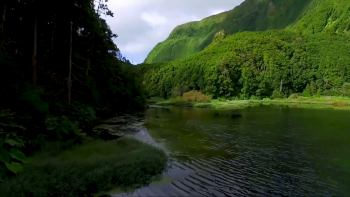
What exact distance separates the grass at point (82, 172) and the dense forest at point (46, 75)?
91cm

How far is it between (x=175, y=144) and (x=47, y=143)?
9754 mm

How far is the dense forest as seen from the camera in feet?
47.1

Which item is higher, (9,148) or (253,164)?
(9,148)

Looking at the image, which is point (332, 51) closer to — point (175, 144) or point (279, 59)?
point (279, 59)

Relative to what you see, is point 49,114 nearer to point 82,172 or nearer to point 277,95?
point 82,172

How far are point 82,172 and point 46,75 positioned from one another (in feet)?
47.1

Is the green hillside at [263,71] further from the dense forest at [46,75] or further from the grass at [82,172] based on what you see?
the grass at [82,172]

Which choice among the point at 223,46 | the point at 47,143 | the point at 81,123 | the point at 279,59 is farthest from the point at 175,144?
the point at 223,46

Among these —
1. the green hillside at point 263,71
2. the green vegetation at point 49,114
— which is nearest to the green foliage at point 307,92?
the green hillside at point 263,71

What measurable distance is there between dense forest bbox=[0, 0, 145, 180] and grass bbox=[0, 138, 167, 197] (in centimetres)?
91

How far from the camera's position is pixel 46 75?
23.2 meters

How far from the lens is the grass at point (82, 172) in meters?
10.0

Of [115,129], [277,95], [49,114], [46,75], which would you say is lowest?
[115,129]

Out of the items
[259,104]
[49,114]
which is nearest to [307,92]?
[259,104]
